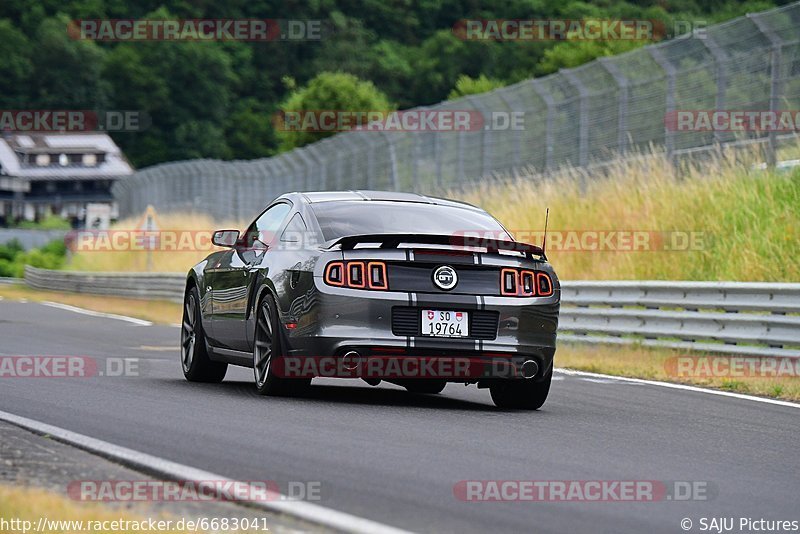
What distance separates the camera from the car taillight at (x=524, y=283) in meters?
10.5

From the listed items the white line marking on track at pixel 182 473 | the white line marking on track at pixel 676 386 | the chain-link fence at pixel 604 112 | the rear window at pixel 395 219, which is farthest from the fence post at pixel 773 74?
the white line marking on track at pixel 182 473

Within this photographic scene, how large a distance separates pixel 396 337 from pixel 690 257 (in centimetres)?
1024

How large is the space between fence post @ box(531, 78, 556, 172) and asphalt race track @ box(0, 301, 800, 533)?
1254cm

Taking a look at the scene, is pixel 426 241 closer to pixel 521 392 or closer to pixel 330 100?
pixel 521 392

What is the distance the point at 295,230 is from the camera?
11141mm

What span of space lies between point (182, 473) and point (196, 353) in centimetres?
583

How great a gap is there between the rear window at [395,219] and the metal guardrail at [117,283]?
68.1 feet

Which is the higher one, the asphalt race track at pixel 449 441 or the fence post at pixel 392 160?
the fence post at pixel 392 160

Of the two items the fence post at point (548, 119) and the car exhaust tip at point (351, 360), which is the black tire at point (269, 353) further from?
the fence post at point (548, 119)

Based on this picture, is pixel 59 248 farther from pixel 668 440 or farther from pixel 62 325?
pixel 668 440

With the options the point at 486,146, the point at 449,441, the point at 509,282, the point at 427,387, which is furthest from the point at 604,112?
the point at 449,441

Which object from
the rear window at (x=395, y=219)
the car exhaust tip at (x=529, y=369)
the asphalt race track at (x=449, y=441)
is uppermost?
Result: the rear window at (x=395, y=219)

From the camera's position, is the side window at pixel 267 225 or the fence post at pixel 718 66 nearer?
the side window at pixel 267 225

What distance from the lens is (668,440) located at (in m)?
9.21
